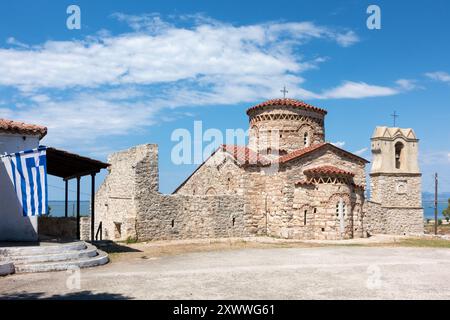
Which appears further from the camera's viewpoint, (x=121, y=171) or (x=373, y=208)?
(x=373, y=208)

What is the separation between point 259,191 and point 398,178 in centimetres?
1450

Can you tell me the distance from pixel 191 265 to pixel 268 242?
9093 mm

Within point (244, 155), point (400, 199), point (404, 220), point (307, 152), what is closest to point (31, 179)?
point (244, 155)

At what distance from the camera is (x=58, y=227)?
1959cm

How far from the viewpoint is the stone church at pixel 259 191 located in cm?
2158

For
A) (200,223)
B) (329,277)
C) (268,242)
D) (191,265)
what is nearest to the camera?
(329,277)

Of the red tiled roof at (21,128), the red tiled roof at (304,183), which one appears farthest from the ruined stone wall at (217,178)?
the red tiled roof at (21,128)

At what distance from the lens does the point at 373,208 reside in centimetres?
3084

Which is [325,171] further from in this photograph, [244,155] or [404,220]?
[404,220]

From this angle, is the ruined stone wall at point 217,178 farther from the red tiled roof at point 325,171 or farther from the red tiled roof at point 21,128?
the red tiled roof at point 21,128

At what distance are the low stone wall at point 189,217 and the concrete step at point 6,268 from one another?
32.2 ft

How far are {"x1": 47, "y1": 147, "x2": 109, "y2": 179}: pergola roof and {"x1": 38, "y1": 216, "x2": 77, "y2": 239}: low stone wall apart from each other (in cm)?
198
